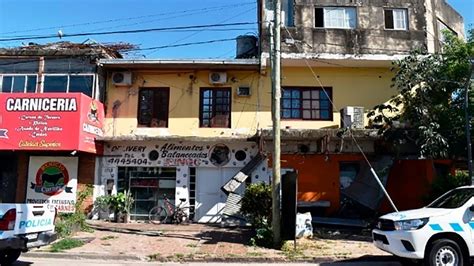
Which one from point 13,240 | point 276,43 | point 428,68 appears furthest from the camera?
point 428,68

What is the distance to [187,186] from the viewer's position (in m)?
18.3

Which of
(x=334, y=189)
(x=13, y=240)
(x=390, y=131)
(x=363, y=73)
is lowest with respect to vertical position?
(x=13, y=240)

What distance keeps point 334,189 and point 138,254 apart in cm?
924

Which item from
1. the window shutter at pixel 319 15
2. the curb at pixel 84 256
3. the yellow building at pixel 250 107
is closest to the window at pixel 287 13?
the yellow building at pixel 250 107

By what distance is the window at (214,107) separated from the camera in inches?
729

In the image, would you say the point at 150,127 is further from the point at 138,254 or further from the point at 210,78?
the point at 138,254

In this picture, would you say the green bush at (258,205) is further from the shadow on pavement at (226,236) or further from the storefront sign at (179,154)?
the storefront sign at (179,154)

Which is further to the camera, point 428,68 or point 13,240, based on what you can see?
point 428,68

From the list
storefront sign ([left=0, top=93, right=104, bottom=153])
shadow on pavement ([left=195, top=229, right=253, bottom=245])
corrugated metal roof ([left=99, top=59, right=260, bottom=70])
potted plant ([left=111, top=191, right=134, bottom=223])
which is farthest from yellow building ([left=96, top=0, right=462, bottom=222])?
shadow on pavement ([left=195, top=229, right=253, bottom=245])

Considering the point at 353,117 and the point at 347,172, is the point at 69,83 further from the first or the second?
the point at 347,172

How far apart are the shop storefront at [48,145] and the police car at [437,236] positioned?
1168cm

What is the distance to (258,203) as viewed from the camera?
14039 millimetres

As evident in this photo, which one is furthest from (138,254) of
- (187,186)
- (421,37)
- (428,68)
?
(421,37)

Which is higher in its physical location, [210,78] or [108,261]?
[210,78]
